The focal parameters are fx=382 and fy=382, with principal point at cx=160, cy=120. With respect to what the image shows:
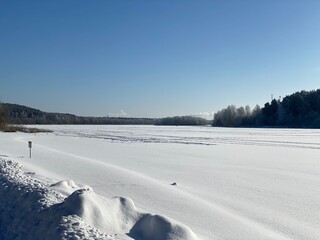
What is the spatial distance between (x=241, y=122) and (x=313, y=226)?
11967 cm

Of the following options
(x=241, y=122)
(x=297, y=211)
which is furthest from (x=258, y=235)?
(x=241, y=122)

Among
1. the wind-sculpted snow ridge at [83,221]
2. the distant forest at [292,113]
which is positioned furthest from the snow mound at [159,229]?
the distant forest at [292,113]

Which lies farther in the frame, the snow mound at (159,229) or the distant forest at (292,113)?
the distant forest at (292,113)

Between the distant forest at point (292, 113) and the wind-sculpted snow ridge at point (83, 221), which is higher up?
the distant forest at point (292, 113)

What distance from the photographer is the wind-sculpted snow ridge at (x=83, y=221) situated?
5344 millimetres

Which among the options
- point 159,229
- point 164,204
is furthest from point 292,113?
point 159,229

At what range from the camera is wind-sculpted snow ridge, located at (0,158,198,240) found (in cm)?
534

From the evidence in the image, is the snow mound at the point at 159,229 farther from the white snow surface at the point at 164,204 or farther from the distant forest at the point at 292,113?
the distant forest at the point at 292,113

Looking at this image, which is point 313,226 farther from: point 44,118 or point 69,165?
point 44,118

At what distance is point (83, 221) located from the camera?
5594mm

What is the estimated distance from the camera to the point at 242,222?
7008 millimetres

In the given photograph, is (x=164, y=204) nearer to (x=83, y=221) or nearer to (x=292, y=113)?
(x=83, y=221)

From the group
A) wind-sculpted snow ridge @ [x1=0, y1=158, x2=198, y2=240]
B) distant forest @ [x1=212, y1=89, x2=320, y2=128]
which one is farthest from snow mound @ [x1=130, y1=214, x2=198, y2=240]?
distant forest @ [x1=212, y1=89, x2=320, y2=128]

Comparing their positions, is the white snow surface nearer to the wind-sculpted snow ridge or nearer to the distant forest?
the wind-sculpted snow ridge
